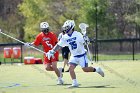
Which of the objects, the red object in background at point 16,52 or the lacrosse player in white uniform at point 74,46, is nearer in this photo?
the lacrosse player in white uniform at point 74,46

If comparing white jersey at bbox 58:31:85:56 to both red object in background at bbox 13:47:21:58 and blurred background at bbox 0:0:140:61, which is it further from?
blurred background at bbox 0:0:140:61

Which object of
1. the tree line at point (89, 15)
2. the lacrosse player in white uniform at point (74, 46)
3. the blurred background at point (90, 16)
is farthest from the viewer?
the tree line at point (89, 15)

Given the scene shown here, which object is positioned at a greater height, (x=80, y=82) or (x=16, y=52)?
(x=16, y=52)

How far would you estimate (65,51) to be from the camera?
71.5 feet

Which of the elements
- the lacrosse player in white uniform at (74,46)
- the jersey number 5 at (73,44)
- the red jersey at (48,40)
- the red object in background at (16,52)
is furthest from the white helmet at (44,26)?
the red object in background at (16,52)

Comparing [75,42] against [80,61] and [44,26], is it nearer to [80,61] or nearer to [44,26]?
[80,61]

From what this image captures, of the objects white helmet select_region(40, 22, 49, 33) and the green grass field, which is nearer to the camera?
the green grass field

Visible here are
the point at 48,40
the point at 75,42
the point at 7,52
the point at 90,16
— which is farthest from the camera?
the point at 90,16

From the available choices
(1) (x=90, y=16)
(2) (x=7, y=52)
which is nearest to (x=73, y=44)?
(2) (x=7, y=52)

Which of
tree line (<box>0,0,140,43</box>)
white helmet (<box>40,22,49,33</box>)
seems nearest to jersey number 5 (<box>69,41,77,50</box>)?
white helmet (<box>40,22,49,33</box>)

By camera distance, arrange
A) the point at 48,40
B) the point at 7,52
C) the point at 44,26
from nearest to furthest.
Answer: the point at 44,26 → the point at 48,40 → the point at 7,52

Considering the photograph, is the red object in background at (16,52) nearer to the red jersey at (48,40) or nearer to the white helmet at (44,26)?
the red jersey at (48,40)

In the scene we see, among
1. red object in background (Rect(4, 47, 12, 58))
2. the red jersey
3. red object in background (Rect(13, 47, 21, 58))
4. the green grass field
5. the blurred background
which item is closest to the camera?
the green grass field

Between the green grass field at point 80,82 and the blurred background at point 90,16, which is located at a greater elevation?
the blurred background at point 90,16
